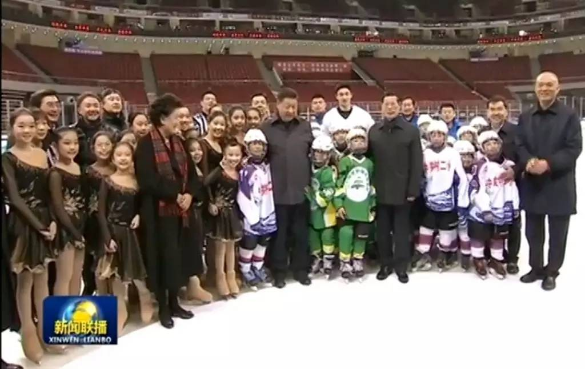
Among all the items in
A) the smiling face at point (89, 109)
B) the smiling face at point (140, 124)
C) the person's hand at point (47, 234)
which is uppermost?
the smiling face at point (89, 109)

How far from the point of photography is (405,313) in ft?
10.6

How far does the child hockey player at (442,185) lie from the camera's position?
3.85 m

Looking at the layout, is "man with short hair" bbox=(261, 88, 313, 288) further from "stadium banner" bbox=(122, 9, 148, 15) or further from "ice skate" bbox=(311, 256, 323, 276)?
"stadium banner" bbox=(122, 9, 148, 15)

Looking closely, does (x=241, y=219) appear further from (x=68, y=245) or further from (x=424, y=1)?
(x=424, y=1)

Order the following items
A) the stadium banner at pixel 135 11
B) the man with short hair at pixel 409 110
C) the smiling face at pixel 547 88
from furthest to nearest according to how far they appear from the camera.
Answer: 1. the stadium banner at pixel 135 11
2. the man with short hair at pixel 409 110
3. the smiling face at pixel 547 88

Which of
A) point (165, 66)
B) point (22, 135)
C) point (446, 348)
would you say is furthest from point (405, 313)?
point (165, 66)

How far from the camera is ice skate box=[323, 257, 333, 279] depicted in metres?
3.93

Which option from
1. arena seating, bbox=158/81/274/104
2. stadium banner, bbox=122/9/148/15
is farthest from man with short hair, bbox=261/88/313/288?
stadium banner, bbox=122/9/148/15

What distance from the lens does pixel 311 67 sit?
2152cm

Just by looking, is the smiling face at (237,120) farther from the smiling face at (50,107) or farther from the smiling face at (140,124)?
the smiling face at (50,107)

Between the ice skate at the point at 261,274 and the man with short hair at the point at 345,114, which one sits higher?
the man with short hair at the point at 345,114

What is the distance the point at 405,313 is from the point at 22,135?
2196mm

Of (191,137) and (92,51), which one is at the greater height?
(92,51)

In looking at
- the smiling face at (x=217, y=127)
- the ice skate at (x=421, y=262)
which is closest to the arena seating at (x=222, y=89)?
the ice skate at (x=421, y=262)
